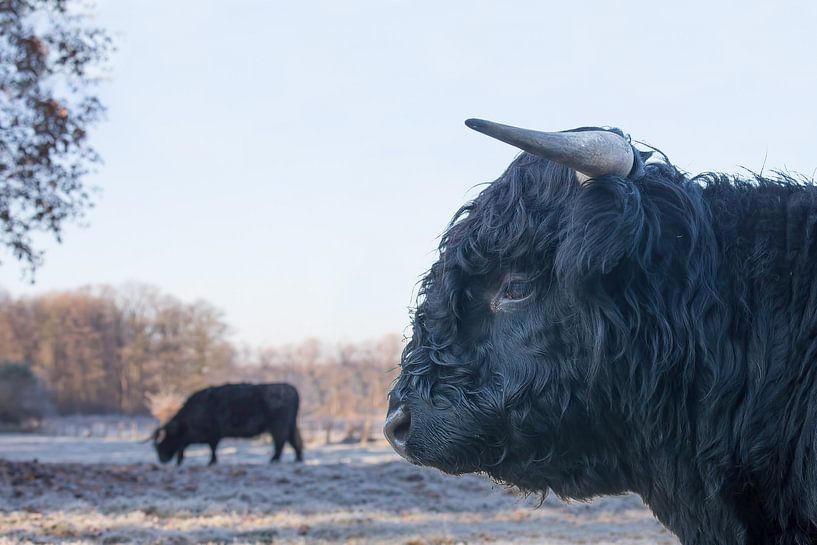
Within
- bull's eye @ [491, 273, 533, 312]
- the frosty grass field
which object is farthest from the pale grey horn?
the frosty grass field

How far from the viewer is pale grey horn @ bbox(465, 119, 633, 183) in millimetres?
2244

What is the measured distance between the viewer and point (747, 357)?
2.28 m

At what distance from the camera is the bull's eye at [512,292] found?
8.47 ft

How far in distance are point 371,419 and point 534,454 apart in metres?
38.7

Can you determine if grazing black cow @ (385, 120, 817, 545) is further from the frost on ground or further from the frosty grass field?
the frosty grass field

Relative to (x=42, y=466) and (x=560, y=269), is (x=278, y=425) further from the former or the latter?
(x=560, y=269)

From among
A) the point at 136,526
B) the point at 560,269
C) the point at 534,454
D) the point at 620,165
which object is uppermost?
the point at 620,165

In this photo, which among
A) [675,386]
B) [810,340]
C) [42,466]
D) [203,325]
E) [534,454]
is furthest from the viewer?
[203,325]

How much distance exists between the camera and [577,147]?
2355 mm

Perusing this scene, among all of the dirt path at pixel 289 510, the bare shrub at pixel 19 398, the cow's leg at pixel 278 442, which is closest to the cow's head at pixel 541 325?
the dirt path at pixel 289 510

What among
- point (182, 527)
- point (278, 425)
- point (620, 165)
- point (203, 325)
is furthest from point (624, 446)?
point (203, 325)

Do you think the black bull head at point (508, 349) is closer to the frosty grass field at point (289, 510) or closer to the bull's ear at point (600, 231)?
the bull's ear at point (600, 231)

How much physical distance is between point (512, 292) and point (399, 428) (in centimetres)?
57

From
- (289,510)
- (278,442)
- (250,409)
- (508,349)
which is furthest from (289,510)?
(250,409)
